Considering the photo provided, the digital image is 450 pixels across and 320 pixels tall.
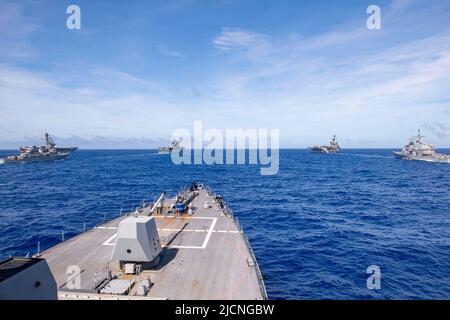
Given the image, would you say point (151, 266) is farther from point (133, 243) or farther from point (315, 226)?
point (315, 226)

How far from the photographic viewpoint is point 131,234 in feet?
89.2

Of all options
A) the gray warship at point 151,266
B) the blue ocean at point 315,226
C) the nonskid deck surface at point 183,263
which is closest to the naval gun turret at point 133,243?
the gray warship at point 151,266

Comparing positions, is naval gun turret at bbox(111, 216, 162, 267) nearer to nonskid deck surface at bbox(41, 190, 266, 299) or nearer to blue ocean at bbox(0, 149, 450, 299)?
nonskid deck surface at bbox(41, 190, 266, 299)

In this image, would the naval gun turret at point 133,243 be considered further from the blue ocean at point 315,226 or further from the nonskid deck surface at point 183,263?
the blue ocean at point 315,226

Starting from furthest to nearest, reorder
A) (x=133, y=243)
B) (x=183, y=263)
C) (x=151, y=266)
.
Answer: (x=183, y=263) < (x=151, y=266) < (x=133, y=243)

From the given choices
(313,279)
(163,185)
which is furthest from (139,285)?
(163,185)

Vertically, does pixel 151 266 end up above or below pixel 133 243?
below

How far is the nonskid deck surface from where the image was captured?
24.2m

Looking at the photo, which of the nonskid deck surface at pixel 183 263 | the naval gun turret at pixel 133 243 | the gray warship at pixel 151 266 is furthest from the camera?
the naval gun turret at pixel 133 243

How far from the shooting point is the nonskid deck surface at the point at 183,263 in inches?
954

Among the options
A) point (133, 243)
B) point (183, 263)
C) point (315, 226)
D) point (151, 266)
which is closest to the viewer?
point (133, 243)

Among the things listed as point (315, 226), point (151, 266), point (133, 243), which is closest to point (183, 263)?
point (151, 266)

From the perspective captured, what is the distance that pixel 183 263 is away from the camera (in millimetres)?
29688

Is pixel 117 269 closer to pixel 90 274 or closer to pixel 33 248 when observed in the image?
pixel 90 274
